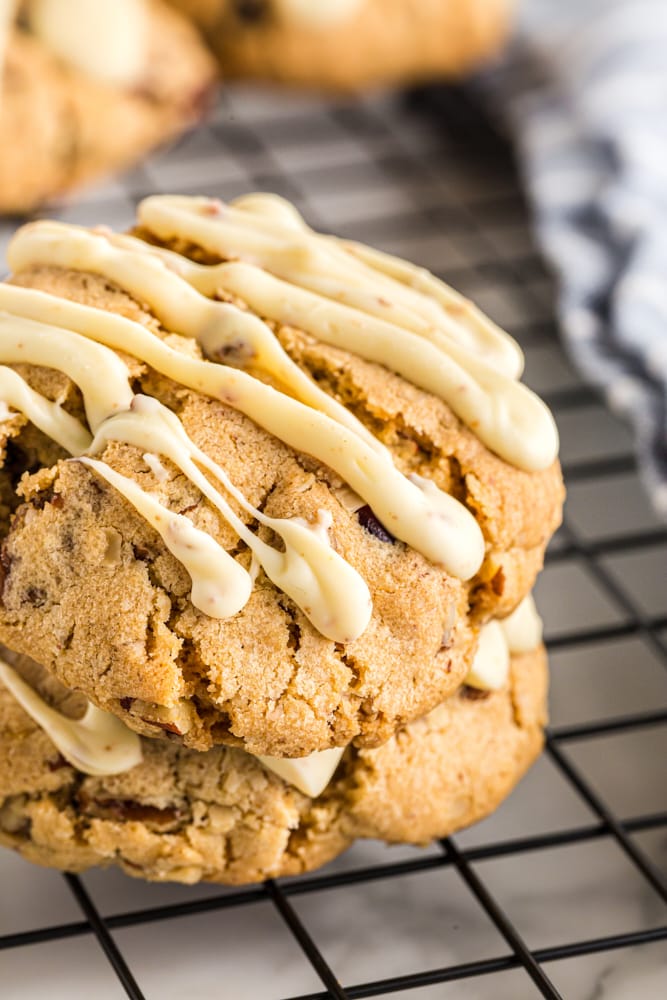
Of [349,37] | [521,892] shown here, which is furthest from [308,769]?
[349,37]

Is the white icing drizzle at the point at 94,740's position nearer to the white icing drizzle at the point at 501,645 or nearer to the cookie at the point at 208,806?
the cookie at the point at 208,806

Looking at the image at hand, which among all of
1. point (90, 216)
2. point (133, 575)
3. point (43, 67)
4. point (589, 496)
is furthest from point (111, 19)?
point (133, 575)

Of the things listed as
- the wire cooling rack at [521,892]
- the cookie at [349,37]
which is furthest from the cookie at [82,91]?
the wire cooling rack at [521,892]

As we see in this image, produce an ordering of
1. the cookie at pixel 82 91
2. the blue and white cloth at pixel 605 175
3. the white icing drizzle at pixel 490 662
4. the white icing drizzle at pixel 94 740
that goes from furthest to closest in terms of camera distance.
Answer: the cookie at pixel 82 91
the blue and white cloth at pixel 605 175
the white icing drizzle at pixel 490 662
the white icing drizzle at pixel 94 740

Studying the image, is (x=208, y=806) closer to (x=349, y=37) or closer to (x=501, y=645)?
(x=501, y=645)

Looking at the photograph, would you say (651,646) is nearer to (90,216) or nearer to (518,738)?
(518,738)

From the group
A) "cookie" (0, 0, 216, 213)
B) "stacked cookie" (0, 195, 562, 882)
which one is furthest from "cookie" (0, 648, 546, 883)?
"cookie" (0, 0, 216, 213)
